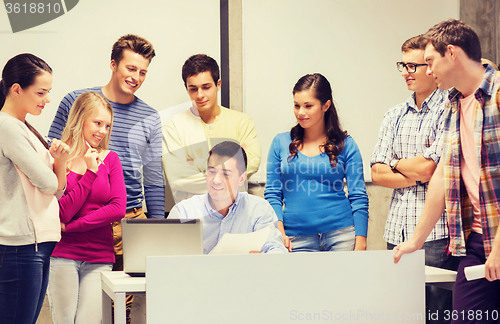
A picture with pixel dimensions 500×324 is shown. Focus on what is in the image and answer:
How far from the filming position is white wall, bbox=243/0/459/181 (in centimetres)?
288

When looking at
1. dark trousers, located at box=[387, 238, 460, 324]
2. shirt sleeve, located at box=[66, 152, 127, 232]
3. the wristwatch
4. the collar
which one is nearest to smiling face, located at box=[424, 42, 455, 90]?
the collar

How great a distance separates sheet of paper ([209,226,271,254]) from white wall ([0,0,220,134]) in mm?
1142

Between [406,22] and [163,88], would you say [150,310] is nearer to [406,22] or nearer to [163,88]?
[163,88]

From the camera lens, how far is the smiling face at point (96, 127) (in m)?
2.28

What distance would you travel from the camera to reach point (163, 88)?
2.71 metres

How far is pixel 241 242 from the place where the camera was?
174cm

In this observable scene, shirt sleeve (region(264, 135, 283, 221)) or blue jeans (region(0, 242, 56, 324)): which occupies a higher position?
shirt sleeve (region(264, 135, 283, 221))

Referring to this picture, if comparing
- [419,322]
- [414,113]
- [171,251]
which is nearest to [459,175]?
[419,322]

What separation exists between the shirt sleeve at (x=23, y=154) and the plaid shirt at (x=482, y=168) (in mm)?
1643

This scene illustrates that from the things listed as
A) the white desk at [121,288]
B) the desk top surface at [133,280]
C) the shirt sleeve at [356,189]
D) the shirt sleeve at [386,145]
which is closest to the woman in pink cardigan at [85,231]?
the desk top surface at [133,280]

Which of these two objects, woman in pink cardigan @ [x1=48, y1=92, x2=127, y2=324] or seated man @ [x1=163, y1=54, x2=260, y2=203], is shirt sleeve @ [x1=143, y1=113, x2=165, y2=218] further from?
woman in pink cardigan @ [x1=48, y1=92, x2=127, y2=324]

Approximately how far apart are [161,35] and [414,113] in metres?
1.59

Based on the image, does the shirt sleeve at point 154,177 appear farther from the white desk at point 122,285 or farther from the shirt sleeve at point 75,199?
the white desk at point 122,285

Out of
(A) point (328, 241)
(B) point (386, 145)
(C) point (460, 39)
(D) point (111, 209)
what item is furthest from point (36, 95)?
(C) point (460, 39)
